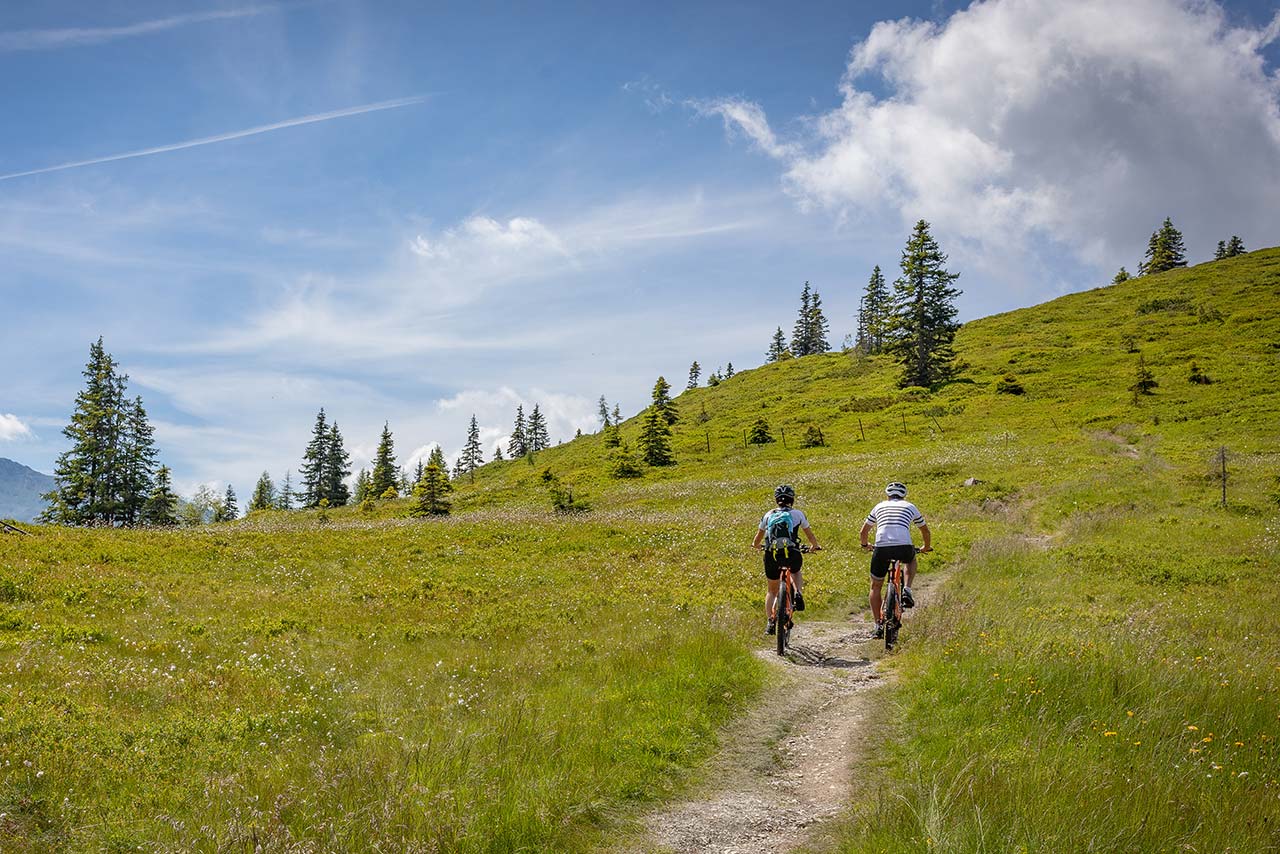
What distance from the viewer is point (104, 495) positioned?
57125 mm

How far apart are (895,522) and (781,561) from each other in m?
2.11

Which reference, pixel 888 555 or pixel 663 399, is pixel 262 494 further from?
pixel 888 555

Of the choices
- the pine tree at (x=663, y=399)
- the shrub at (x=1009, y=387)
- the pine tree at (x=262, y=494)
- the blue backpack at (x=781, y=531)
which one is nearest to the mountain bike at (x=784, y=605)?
the blue backpack at (x=781, y=531)

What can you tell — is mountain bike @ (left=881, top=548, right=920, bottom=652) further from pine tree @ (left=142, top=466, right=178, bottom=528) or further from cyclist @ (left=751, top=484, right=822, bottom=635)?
pine tree @ (left=142, top=466, right=178, bottom=528)

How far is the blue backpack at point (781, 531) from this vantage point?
448 inches

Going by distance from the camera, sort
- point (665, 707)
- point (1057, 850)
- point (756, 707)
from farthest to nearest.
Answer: point (756, 707)
point (665, 707)
point (1057, 850)

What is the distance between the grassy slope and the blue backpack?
185 centimetres

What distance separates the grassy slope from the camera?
513cm

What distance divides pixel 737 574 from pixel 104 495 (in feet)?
203

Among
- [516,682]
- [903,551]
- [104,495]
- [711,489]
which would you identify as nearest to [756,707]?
[516,682]

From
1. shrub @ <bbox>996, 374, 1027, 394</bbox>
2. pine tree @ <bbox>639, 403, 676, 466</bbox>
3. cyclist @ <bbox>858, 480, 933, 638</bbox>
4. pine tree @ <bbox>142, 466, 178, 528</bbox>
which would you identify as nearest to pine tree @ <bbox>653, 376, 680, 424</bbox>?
pine tree @ <bbox>639, 403, 676, 466</bbox>

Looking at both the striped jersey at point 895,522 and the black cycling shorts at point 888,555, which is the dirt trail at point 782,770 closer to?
the black cycling shorts at point 888,555

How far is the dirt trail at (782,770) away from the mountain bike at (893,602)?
677 mm

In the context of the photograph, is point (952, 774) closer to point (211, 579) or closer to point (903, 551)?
point (903, 551)
